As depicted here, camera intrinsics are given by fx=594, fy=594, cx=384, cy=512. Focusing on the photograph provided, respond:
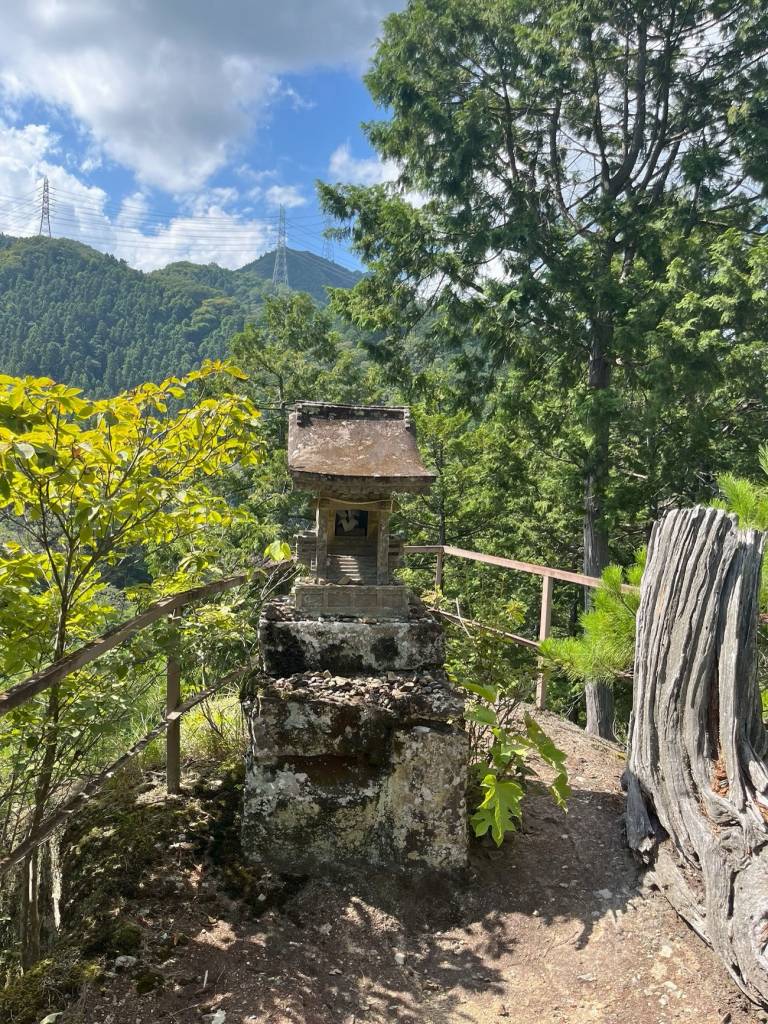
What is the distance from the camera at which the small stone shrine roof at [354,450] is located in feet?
11.3

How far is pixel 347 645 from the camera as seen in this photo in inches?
132

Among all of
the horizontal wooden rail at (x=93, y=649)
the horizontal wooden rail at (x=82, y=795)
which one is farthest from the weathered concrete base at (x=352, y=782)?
the horizontal wooden rail at (x=93, y=649)

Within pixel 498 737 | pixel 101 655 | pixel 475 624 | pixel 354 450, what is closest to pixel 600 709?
pixel 475 624

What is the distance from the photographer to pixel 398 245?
8703 mm

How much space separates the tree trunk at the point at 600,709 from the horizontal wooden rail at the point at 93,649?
6.19m

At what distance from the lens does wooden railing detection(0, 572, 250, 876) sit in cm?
180

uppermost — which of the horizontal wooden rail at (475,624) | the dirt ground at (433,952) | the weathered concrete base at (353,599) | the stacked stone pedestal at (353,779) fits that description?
the weathered concrete base at (353,599)

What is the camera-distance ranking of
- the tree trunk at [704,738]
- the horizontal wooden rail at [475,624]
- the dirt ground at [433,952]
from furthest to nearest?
the horizontal wooden rail at [475,624]
the tree trunk at [704,738]
the dirt ground at [433,952]

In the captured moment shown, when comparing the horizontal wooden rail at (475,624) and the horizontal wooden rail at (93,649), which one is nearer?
the horizontal wooden rail at (93,649)

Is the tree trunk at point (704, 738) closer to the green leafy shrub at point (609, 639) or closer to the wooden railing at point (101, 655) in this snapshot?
the green leafy shrub at point (609, 639)

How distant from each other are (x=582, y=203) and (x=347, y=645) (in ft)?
27.1

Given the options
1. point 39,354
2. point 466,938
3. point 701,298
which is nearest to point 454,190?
point 701,298

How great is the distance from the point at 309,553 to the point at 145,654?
4.60ft

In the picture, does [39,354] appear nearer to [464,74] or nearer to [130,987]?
[464,74]
